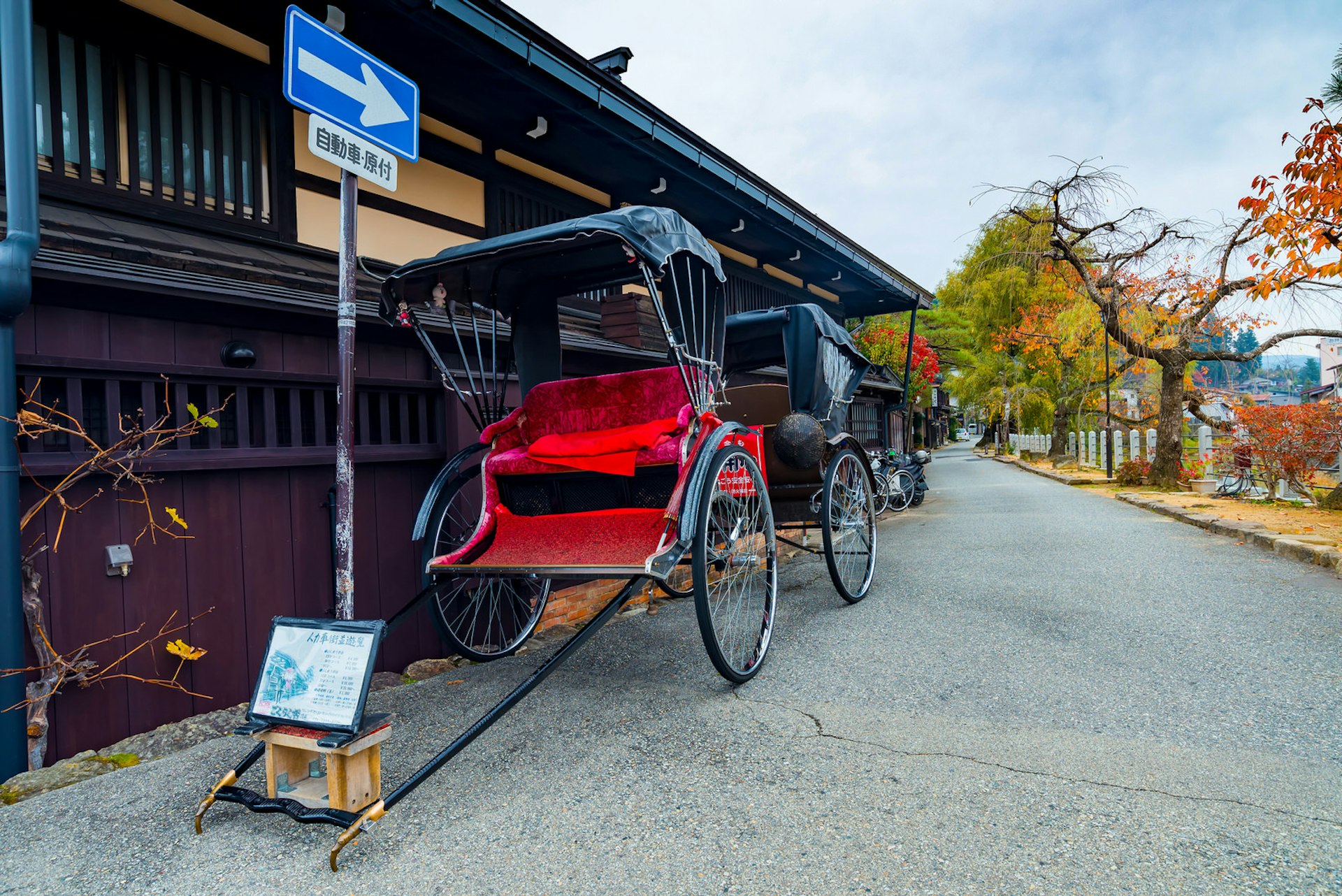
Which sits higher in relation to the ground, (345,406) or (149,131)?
(149,131)

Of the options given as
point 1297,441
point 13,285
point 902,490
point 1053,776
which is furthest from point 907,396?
point 13,285

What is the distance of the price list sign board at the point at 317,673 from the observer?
7.05 feet

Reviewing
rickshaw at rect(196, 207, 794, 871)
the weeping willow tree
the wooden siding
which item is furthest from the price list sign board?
the weeping willow tree

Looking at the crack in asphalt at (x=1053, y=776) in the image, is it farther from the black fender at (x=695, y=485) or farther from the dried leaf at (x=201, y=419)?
the dried leaf at (x=201, y=419)

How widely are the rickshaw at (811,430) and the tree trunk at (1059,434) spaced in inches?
941

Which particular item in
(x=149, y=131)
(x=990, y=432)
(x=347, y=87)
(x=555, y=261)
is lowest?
(x=990, y=432)

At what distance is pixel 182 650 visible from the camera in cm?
312

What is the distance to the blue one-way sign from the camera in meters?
2.29

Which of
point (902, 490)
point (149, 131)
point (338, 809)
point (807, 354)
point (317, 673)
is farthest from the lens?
point (902, 490)

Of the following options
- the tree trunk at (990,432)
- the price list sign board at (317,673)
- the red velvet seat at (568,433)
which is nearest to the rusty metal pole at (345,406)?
the price list sign board at (317,673)

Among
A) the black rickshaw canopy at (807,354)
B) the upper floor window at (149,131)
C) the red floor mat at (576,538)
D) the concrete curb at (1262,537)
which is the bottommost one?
the concrete curb at (1262,537)

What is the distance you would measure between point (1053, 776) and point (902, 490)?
30.1 feet

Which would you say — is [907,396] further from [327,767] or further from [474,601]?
[327,767]

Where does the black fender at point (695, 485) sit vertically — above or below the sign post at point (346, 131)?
below
